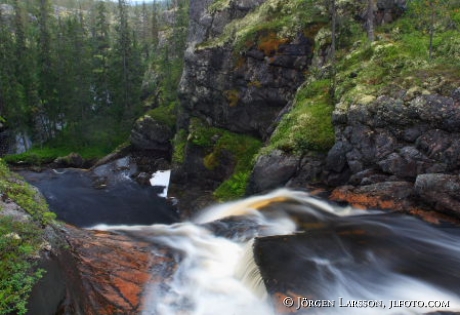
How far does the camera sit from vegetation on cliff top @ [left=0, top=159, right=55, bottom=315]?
572cm

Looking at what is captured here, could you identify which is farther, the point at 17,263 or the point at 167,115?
the point at 167,115

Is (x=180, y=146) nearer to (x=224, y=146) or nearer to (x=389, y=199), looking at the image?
(x=224, y=146)

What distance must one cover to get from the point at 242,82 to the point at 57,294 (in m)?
23.0

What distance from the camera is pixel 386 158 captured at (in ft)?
48.4

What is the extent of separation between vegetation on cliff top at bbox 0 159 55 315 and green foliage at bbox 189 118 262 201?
14574 millimetres

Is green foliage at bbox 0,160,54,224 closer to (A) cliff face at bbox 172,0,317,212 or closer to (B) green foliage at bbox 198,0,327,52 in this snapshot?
(A) cliff face at bbox 172,0,317,212

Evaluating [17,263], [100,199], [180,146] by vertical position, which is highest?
[17,263]

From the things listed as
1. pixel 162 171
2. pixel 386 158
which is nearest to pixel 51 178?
pixel 162 171

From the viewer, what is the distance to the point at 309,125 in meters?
18.6

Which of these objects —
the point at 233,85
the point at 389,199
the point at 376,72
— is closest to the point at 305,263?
the point at 389,199

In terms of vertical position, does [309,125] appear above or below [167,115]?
above

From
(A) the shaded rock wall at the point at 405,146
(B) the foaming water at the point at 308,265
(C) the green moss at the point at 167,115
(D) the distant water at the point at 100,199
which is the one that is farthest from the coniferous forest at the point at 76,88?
(B) the foaming water at the point at 308,265

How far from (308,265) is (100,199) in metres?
23.3

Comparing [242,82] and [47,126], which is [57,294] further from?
[47,126]
